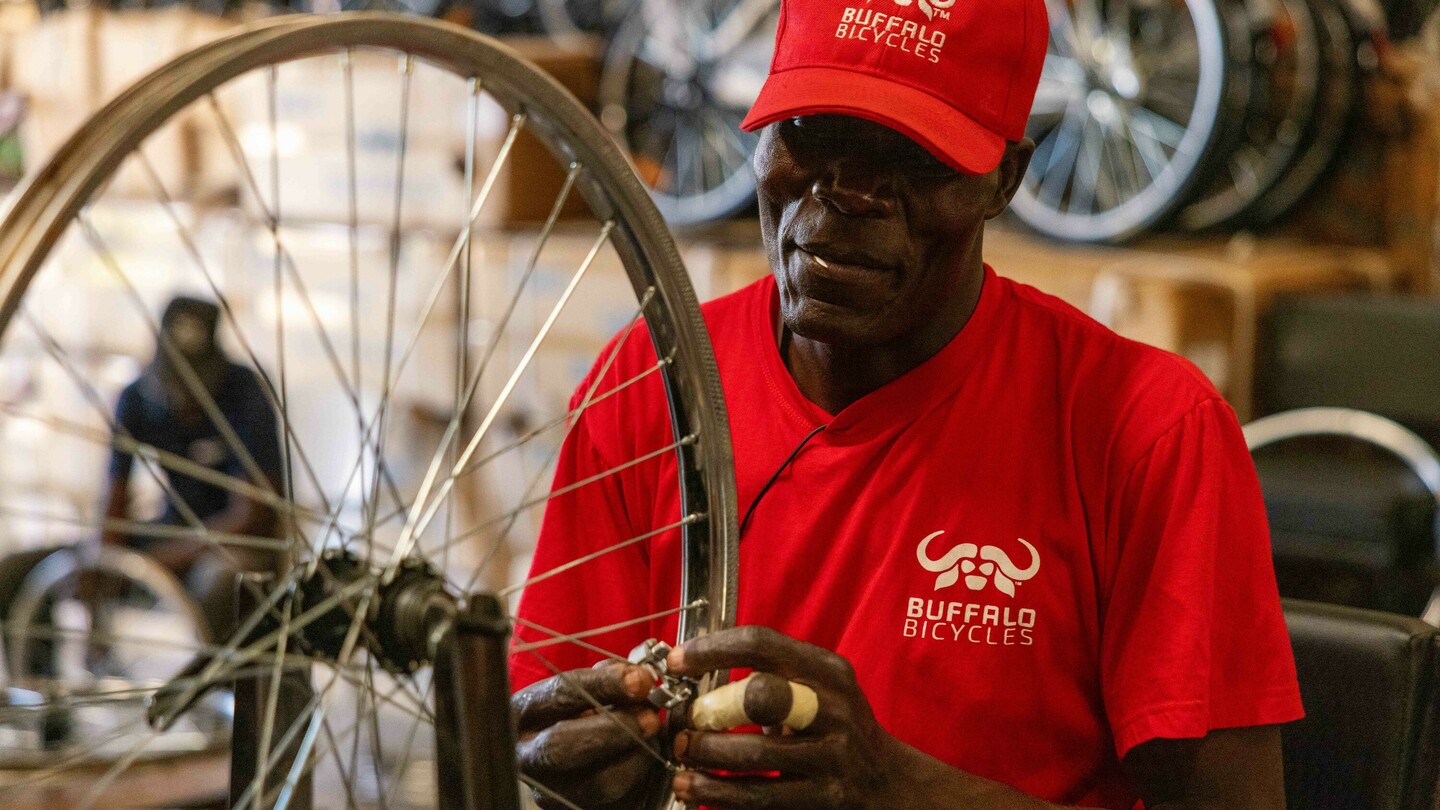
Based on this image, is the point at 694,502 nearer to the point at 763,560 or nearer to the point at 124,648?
the point at 763,560

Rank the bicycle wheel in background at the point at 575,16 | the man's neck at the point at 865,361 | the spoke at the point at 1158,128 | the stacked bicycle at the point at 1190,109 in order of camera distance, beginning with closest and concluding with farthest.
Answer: the man's neck at the point at 865,361 → the stacked bicycle at the point at 1190,109 → the spoke at the point at 1158,128 → the bicycle wheel in background at the point at 575,16

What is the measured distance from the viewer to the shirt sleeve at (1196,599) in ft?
2.73

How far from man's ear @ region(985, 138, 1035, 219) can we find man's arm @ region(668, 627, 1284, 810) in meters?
0.33

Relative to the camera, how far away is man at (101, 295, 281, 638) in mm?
3291

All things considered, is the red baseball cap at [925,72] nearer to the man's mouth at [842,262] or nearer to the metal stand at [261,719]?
the man's mouth at [842,262]

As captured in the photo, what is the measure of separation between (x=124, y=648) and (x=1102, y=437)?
3.39 meters

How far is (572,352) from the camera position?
10.5 ft

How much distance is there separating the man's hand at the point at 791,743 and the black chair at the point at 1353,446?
1730 mm

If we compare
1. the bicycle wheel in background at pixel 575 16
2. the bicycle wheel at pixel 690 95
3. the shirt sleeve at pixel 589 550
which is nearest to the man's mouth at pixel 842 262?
the shirt sleeve at pixel 589 550

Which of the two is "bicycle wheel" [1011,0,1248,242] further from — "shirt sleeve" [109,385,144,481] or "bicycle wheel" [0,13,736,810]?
"shirt sleeve" [109,385,144,481]

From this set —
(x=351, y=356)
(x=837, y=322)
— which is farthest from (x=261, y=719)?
(x=351, y=356)

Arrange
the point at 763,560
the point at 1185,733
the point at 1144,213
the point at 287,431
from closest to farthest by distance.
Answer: the point at 287,431, the point at 1185,733, the point at 763,560, the point at 1144,213

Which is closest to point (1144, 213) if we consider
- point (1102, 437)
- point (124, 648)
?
point (1102, 437)

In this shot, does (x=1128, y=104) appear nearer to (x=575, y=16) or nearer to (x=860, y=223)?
(x=575, y=16)
